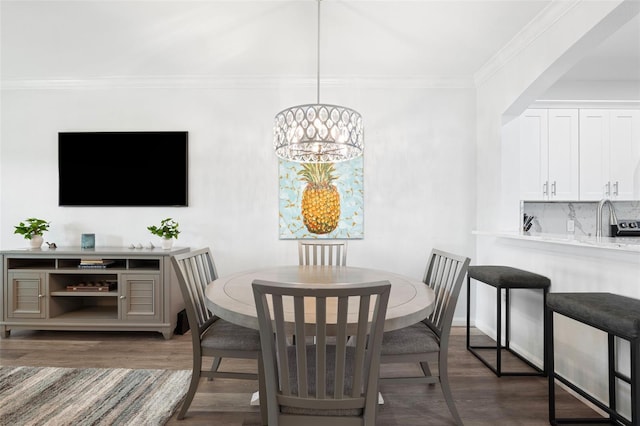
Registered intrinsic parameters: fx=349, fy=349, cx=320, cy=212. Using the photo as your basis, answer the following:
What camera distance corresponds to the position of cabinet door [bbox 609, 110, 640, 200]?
366 cm

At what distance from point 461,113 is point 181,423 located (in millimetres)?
3657

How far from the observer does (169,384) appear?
241 centimetres

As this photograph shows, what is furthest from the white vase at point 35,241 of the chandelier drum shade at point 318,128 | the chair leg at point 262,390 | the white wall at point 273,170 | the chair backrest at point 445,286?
the chair backrest at point 445,286

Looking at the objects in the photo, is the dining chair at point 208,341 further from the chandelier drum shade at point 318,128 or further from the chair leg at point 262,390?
the chandelier drum shade at point 318,128

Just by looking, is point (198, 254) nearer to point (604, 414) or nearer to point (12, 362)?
point (12, 362)

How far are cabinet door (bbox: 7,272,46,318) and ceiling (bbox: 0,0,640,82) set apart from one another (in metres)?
2.06

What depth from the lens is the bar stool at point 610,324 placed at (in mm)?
1494

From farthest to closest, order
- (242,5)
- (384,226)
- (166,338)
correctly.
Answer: (384,226) < (166,338) < (242,5)

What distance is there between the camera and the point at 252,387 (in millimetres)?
2402

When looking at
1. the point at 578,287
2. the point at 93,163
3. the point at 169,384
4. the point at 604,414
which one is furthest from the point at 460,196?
the point at 93,163

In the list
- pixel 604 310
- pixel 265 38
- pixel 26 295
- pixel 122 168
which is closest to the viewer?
pixel 604 310

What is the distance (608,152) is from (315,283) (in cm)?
362

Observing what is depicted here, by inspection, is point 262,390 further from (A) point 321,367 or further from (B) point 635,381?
(B) point 635,381

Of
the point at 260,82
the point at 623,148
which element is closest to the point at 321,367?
the point at 260,82
